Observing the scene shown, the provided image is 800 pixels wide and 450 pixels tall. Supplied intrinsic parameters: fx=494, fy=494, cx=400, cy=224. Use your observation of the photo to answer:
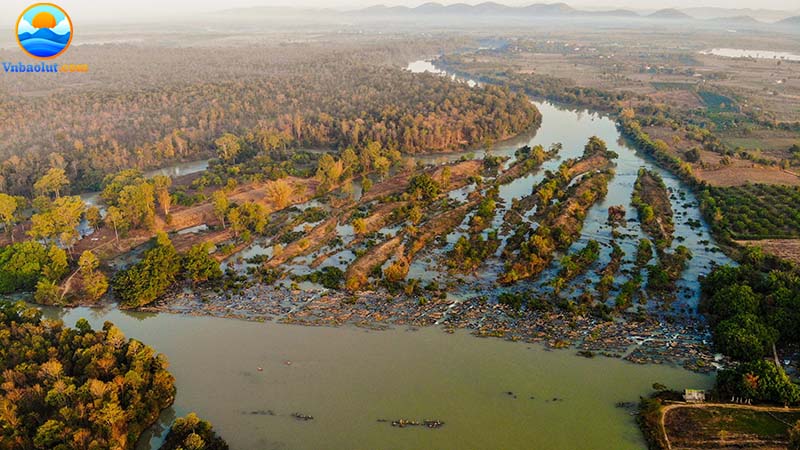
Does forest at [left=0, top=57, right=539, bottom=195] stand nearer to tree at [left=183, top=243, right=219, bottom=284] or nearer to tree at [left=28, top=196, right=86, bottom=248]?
tree at [left=28, top=196, right=86, bottom=248]

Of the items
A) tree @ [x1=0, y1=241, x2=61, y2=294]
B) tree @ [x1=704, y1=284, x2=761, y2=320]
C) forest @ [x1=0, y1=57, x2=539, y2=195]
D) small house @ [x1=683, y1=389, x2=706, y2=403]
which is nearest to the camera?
small house @ [x1=683, y1=389, x2=706, y2=403]

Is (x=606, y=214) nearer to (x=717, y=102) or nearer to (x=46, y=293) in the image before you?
(x=46, y=293)

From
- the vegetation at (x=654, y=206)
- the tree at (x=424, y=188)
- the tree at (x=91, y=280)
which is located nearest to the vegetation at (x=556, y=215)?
the vegetation at (x=654, y=206)

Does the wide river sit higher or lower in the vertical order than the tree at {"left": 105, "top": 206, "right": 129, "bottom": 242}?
lower

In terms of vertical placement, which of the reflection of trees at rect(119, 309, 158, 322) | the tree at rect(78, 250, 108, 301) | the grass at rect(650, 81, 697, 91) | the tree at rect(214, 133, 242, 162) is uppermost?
the grass at rect(650, 81, 697, 91)

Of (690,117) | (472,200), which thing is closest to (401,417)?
(472,200)

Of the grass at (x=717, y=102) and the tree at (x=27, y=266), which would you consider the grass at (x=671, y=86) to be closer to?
the grass at (x=717, y=102)

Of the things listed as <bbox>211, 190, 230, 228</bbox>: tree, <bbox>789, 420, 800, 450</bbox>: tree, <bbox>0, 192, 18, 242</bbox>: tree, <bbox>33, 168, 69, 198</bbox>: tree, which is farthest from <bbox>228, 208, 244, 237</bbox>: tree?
<bbox>789, 420, 800, 450</bbox>: tree

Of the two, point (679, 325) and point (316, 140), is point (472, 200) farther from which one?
point (316, 140)
